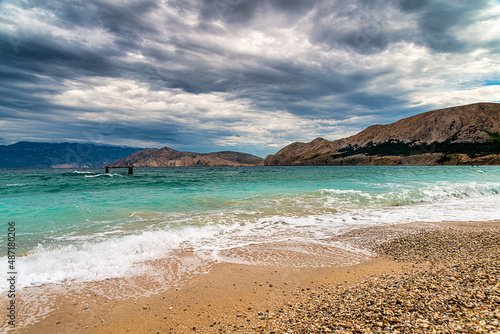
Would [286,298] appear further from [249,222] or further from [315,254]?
[249,222]

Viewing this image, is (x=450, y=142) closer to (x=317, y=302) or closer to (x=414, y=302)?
(x=414, y=302)

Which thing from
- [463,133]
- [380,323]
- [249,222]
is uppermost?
[463,133]

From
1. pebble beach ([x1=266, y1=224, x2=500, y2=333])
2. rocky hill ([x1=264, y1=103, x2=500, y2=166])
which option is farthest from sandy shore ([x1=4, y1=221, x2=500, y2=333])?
rocky hill ([x1=264, y1=103, x2=500, y2=166])

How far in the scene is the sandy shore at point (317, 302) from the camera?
10.4 ft

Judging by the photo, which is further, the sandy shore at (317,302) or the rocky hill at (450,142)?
the rocky hill at (450,142)

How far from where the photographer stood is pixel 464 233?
26.2 feet

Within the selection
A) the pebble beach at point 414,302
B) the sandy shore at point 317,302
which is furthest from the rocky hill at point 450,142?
the sandy shore at point 317,302

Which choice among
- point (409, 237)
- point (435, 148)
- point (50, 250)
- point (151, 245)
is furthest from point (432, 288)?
point (435, 148)

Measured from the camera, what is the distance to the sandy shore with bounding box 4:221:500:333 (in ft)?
10.4

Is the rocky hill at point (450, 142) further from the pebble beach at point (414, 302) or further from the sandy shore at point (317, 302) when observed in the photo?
the sandy shore at point (317, 302)

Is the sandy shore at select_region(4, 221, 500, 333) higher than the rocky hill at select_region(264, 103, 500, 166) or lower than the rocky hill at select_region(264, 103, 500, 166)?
lower

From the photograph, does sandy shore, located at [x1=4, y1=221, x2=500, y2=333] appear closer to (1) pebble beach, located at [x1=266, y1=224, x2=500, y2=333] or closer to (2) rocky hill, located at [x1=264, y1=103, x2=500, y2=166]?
(1) pebble beach, located at [x1=266, y1=224, x2=500, y2=333]

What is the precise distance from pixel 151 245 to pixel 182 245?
978mm

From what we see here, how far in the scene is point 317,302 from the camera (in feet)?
13.2
